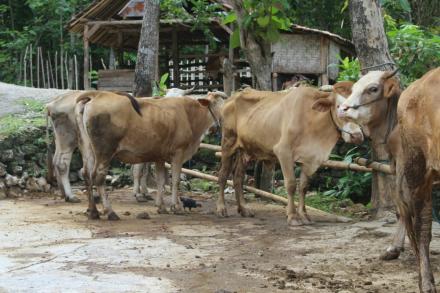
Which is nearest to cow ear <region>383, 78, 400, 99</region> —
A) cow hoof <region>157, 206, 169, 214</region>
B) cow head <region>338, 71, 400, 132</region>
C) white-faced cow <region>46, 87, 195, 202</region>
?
cow head <region>338, 71, 400, 132</region>

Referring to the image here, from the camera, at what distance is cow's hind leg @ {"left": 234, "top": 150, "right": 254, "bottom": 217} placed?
10361 mm

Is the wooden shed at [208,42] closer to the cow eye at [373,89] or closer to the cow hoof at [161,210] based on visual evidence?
the cow hoof at [161,210]

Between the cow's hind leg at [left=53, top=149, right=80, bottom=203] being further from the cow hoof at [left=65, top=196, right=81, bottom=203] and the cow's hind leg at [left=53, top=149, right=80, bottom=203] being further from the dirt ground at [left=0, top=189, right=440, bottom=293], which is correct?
the dirt ground at [left=0, top=189, right=440, bottom=293]

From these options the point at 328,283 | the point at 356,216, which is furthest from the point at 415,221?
the point at 356,216

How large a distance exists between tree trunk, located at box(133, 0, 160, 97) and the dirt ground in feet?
13.9

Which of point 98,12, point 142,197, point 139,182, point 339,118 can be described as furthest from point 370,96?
point 98,12

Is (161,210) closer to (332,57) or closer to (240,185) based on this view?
(240,185)

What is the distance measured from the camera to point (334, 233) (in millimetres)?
8344

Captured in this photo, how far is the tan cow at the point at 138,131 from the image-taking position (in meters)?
9.62

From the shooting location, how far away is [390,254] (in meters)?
6.64

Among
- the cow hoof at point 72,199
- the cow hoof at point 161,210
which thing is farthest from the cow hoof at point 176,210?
the cow hoof at point 72,199

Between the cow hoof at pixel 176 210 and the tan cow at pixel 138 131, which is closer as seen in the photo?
the tan cow at pixel 138 131

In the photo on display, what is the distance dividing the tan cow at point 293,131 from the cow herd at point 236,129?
0.04 feet

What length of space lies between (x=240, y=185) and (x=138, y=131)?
168cm
